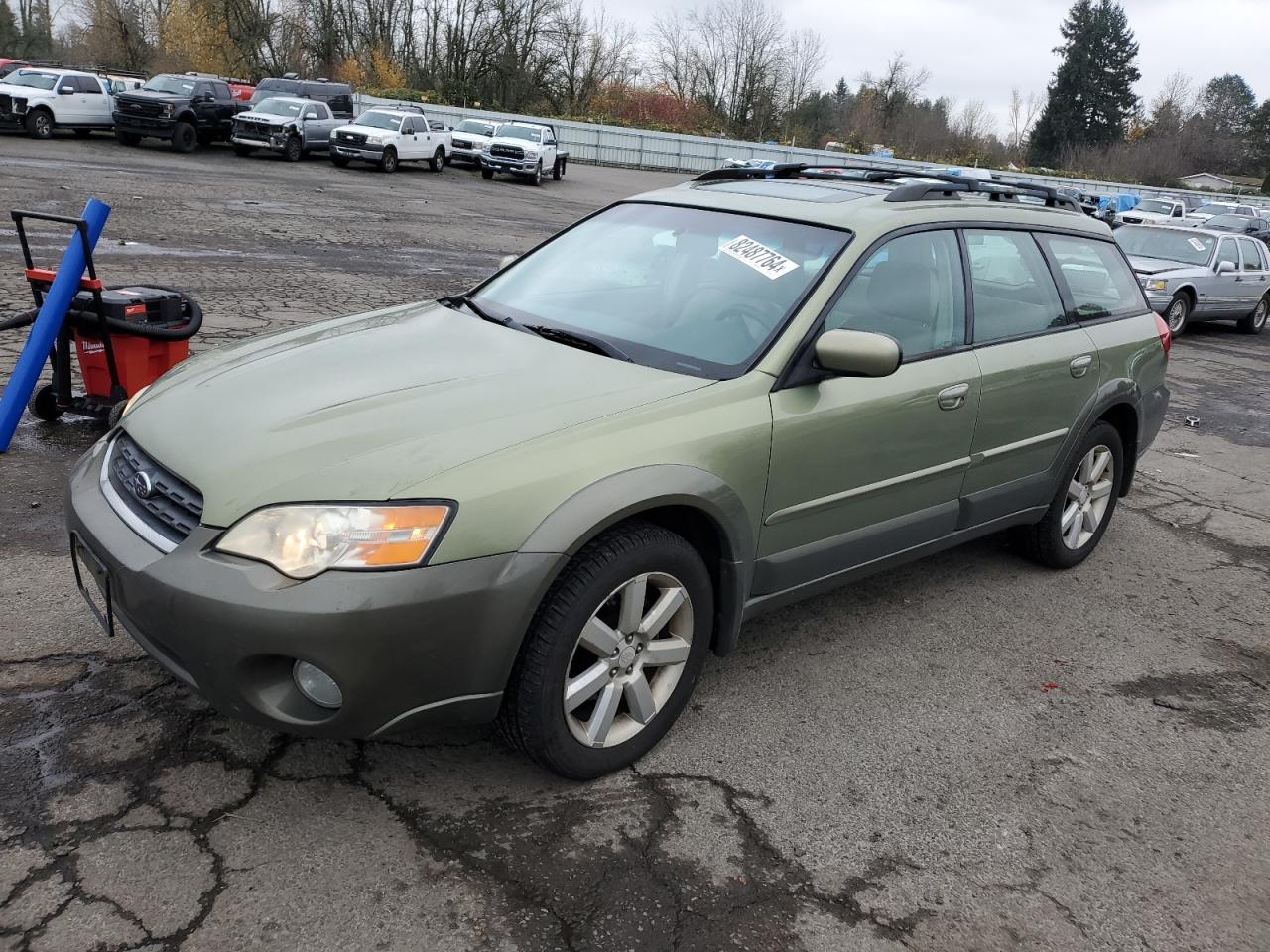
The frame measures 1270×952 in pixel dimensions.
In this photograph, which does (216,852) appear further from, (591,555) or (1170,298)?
(1170,298)

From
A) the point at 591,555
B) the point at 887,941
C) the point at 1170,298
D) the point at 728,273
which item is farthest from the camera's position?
the point at 1170,298

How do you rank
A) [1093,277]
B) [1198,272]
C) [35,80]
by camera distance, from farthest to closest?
[35,80] < [1198,272] < [1093,277]

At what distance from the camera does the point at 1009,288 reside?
4273mm

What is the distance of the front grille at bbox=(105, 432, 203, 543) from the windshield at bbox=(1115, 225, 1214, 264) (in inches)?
554

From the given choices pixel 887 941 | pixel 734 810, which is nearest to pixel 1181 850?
pixel 887 941

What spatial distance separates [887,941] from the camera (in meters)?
2.50

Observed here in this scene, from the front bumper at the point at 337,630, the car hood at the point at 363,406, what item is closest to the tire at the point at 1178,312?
the car hood at the point at 363,406

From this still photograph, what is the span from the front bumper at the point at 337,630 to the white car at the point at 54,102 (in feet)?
88.6

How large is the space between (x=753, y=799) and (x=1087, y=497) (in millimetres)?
2828

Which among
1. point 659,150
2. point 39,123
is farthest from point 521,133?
point 659,150

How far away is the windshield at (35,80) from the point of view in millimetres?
25016

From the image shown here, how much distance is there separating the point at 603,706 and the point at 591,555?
0.48 m

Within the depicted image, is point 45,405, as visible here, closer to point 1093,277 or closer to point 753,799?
point 753,799

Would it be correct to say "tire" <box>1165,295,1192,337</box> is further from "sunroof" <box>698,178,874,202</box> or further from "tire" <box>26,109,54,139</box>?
"tire" <box>26,109,54,139</box>
